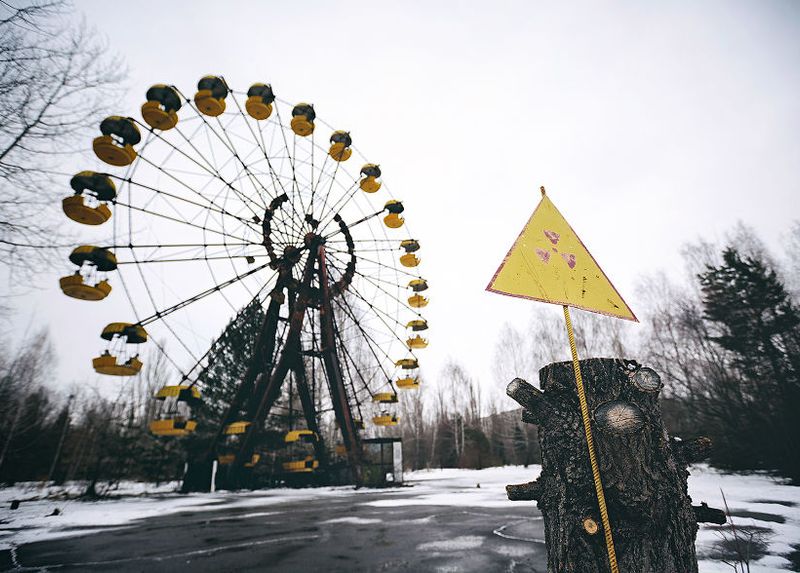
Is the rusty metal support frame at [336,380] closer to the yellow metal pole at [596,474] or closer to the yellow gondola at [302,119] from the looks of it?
the yellow gondola at [302,119]

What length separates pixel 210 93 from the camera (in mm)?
9352

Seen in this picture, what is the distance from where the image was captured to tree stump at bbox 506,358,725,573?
2.26 m

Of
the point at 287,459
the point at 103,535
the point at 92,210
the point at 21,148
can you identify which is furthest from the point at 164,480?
the point at 21,148

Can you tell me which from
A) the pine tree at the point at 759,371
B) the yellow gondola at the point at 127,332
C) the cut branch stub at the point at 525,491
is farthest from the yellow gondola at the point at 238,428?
the pine tree at the point at 759,371

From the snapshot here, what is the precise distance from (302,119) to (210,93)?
9.42 ft

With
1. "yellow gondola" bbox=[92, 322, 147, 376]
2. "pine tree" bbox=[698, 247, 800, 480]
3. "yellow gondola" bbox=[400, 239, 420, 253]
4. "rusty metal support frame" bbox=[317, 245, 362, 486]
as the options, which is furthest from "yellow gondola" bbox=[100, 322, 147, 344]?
"pine tree" bbox=[698, 247, 800, 480]

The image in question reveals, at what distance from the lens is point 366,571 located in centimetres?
448

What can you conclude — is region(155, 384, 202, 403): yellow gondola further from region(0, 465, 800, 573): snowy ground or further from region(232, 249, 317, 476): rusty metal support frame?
region(0, 465, 800, 573): snowy ground

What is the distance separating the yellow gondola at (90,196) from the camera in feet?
27.5

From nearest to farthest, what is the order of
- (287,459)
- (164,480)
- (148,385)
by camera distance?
(287,459)
(164,480)
(148,385)

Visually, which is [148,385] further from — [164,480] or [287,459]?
[287,459]

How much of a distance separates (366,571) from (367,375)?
29.3 meters

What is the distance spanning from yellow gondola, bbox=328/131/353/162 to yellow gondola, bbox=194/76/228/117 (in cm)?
499

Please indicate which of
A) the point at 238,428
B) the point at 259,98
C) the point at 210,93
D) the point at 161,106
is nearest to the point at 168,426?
the point at 238,428
